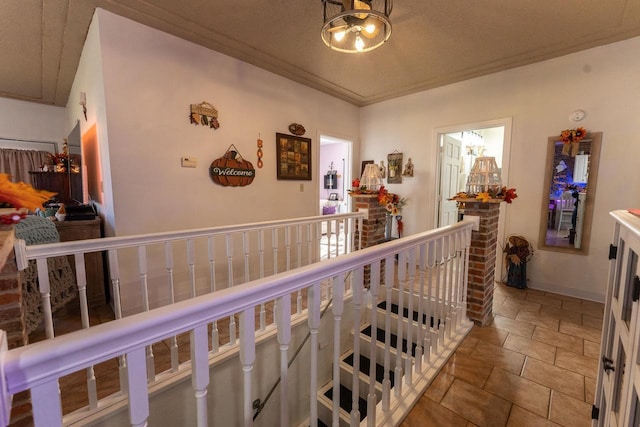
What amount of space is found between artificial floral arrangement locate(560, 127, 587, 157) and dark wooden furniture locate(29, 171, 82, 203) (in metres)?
6.32

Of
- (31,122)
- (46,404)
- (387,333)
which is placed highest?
(31,122)

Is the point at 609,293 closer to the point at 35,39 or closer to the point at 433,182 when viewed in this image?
the point at 433,182

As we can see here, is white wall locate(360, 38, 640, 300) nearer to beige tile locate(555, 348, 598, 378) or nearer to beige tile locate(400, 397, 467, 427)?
beige tile locate(555, 348, 598, 378)

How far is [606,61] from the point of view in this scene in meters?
2.81

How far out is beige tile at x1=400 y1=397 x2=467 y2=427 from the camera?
1466mm

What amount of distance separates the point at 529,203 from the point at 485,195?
150 centimetres

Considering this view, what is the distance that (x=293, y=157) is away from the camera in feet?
12.8

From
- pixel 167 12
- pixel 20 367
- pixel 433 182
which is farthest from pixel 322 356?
pixel 167 12

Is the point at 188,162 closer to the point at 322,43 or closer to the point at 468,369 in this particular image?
the point at 322,43

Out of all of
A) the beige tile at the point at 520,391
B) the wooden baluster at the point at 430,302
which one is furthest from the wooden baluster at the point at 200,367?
the beige tile at the point at 520,391

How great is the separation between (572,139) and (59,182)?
6.96 metres

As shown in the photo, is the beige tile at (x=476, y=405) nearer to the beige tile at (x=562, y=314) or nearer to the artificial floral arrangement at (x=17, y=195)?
the beige tile at (x=562, y=314)

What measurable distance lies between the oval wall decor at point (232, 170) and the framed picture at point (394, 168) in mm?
2332

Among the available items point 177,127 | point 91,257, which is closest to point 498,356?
point 177,127
